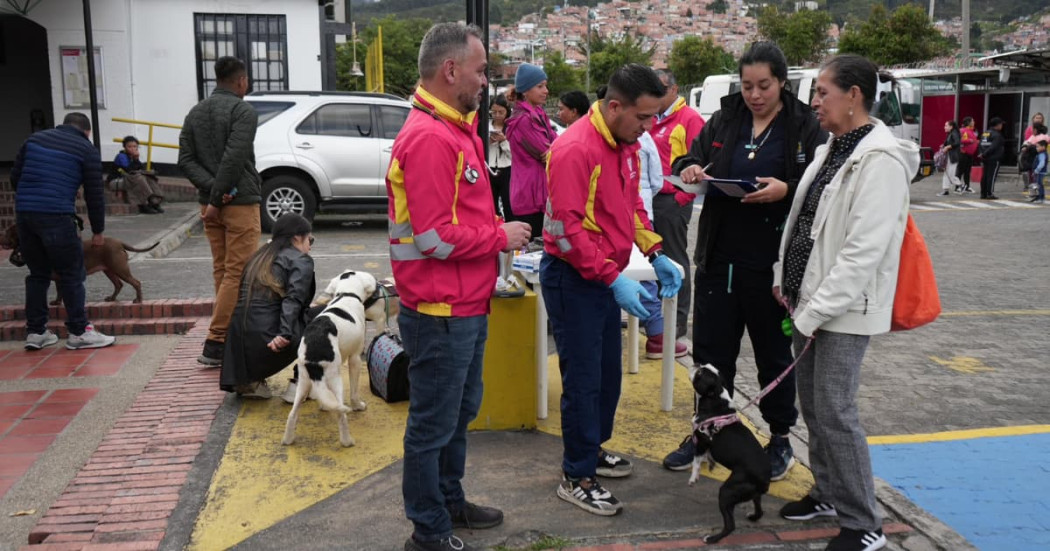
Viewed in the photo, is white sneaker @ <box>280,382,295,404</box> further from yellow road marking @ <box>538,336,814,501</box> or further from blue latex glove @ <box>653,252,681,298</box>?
blue latex glove @ <box>653,252,681,298</box>

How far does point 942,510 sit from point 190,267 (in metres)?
Answer: 8.31

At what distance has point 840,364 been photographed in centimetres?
343

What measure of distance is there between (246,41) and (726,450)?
1562 centimetres

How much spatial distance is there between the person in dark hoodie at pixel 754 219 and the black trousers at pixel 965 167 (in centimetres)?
1776

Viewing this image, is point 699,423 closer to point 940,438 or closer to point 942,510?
point 942,510

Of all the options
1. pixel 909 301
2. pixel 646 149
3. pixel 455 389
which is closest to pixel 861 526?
pixel 909 301

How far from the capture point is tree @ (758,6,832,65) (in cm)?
4353

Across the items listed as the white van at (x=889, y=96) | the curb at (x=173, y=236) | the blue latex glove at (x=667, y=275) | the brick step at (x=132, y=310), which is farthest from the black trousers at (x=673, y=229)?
the white van at (x=889, y=96)

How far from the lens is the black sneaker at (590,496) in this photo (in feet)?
12.6

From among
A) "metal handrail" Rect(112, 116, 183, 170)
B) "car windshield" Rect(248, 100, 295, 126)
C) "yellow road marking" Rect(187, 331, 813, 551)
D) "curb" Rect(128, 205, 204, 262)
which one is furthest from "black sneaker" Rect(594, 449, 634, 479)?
"metal handrail" Rect(112, 116, 183, 170)

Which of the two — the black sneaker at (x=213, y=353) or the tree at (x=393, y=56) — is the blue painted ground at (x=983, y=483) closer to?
the black sneaker at (x=213, y=353)

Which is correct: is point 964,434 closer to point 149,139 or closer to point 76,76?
point 149,139

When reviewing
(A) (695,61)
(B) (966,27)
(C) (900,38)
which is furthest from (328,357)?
(A) (695,61)

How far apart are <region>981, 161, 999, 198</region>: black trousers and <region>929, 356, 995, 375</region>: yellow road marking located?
1346 centimetres
